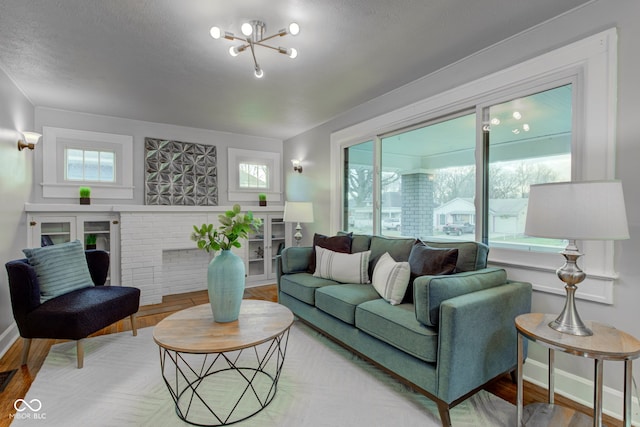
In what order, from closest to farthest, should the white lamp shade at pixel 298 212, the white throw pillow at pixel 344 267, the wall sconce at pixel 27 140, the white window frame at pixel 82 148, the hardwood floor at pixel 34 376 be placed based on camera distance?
1. the hardwood floor at pixel 34 376
2. the white throw pillow at pixel 344 267
3. the wall sconce at pixel 27 140
4. the white window frame at pixel 82 148
5. the white lamp shade at pixel 298 212

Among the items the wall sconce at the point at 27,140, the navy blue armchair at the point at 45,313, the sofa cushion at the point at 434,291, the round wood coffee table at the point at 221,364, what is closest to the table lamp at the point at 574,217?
the sofa cushion at the point at 434,291

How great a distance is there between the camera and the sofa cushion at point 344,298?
2289 millimetres

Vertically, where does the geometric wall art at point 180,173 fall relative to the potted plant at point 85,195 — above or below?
above

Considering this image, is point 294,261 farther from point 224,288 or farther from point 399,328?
point 399,328

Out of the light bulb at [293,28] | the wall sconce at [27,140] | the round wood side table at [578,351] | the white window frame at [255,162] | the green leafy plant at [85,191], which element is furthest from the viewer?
the white window frame at [255,162]

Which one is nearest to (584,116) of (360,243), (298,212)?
(360,243)

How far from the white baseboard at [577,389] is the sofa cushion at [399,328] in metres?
0.95

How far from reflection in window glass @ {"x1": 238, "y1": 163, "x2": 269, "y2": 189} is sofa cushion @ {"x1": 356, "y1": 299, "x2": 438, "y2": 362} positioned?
3.43 metres

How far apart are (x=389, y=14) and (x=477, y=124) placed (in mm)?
1147

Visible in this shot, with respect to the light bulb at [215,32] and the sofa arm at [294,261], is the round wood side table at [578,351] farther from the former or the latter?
the light bulb at [215,32]

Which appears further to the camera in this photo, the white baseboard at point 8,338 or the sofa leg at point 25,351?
the white baseboard at point 8,338

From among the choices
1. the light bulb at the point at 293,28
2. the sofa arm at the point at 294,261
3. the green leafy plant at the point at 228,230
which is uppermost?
the light bulb at the point at 293,28

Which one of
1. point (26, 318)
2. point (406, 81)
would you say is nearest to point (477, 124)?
point (406, 81)

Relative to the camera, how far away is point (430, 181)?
10.3ft
